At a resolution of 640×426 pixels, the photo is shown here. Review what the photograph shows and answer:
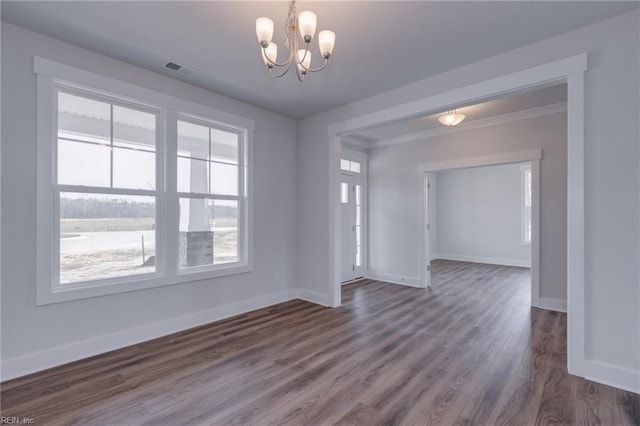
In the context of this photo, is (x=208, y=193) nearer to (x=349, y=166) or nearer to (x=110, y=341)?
(x=110, y=341)

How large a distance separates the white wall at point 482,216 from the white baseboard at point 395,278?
357 centimetres

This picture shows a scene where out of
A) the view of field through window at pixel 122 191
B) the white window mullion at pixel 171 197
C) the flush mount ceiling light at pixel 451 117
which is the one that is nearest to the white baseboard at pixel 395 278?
the flush mount ceiling light at pixel 451 117

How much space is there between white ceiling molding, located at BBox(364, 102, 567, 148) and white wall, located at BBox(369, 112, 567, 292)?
0.06 meters

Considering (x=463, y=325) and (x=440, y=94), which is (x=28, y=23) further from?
(x=463, y=325)

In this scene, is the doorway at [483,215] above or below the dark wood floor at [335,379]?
above

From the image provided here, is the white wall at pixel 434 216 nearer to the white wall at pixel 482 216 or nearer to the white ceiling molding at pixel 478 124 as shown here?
the white wall at pixel 482 216

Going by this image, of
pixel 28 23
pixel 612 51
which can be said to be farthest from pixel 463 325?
pixel 28 23

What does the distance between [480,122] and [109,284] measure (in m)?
5.54

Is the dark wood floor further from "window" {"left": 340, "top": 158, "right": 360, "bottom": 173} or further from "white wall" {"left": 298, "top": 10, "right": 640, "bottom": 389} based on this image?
"window" {"left": 340, "top": 158, "right": 360, "bottom": 173}

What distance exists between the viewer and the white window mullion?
10.8 ft

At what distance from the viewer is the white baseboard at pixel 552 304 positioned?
4070 mm

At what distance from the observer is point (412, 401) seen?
2090 mm

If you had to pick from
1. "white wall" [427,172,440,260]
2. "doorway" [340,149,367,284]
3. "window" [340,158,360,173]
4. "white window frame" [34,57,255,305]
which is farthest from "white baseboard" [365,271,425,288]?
"white wall" [427,172,440,260]

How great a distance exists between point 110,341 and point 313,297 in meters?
2.56
